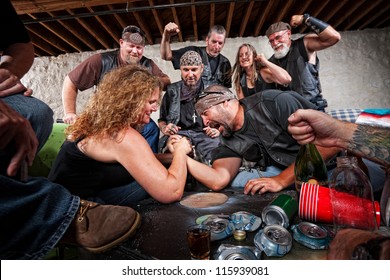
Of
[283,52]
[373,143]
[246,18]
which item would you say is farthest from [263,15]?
[373,143]

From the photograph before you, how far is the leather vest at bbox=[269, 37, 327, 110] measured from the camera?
1181mm

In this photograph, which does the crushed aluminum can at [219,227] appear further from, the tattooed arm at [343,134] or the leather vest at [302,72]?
the leather vest at [302,72]

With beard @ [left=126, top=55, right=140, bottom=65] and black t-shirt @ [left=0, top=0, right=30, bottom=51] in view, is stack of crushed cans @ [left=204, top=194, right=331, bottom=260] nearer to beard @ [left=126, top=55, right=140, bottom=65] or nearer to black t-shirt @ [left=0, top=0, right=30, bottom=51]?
black t-shirt @ [left=0, top=0, right=30, bottom=51]

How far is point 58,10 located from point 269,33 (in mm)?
883

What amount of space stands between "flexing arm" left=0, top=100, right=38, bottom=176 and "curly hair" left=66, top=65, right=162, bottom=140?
34cm

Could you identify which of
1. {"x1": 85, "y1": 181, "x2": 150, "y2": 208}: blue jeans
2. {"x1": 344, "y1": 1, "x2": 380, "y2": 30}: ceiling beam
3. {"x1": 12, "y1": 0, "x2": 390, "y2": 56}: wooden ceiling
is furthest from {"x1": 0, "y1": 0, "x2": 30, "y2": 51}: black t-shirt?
{"x1": 344, "y1": 1, "x2": 380, "y2": 30}: ceiling beam

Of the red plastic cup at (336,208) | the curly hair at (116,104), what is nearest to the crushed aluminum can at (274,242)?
the red plastic cup at (336,208)

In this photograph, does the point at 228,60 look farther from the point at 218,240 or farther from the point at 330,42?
the point at 218,240

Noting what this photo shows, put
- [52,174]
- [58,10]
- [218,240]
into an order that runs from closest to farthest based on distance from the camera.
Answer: [218,240]
[52,174]
[58,10]

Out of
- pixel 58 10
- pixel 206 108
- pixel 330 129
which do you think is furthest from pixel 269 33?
pixel 58 10

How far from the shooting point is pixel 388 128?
0.55m

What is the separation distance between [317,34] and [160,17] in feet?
2.23

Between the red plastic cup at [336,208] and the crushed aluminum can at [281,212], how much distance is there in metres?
0.02

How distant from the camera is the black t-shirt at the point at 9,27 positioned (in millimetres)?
578
